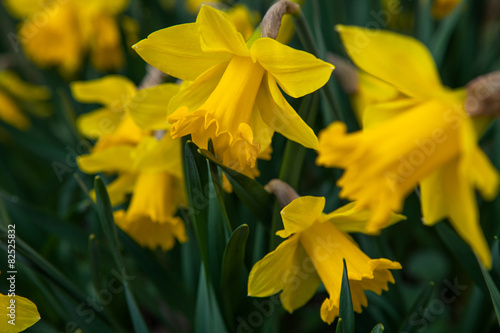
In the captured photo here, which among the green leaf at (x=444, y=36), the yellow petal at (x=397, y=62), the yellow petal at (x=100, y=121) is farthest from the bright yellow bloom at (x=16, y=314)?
the green leaf at (x=444, y=36)

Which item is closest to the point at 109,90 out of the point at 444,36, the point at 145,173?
the point at 145,173

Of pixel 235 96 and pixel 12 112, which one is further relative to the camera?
pixel 12 112

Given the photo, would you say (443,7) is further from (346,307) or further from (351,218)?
(346,307)

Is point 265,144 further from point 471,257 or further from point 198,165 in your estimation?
point 471,257

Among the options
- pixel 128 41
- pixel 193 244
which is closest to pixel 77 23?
pixel 128 41

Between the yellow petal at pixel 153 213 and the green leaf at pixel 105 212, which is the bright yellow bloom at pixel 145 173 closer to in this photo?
the yellow petal at pixel 153 213

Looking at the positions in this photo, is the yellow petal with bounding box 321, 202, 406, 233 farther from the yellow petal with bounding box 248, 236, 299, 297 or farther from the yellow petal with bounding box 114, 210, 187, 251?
the yellow petal with bounding box 114, 210, 187, 251
